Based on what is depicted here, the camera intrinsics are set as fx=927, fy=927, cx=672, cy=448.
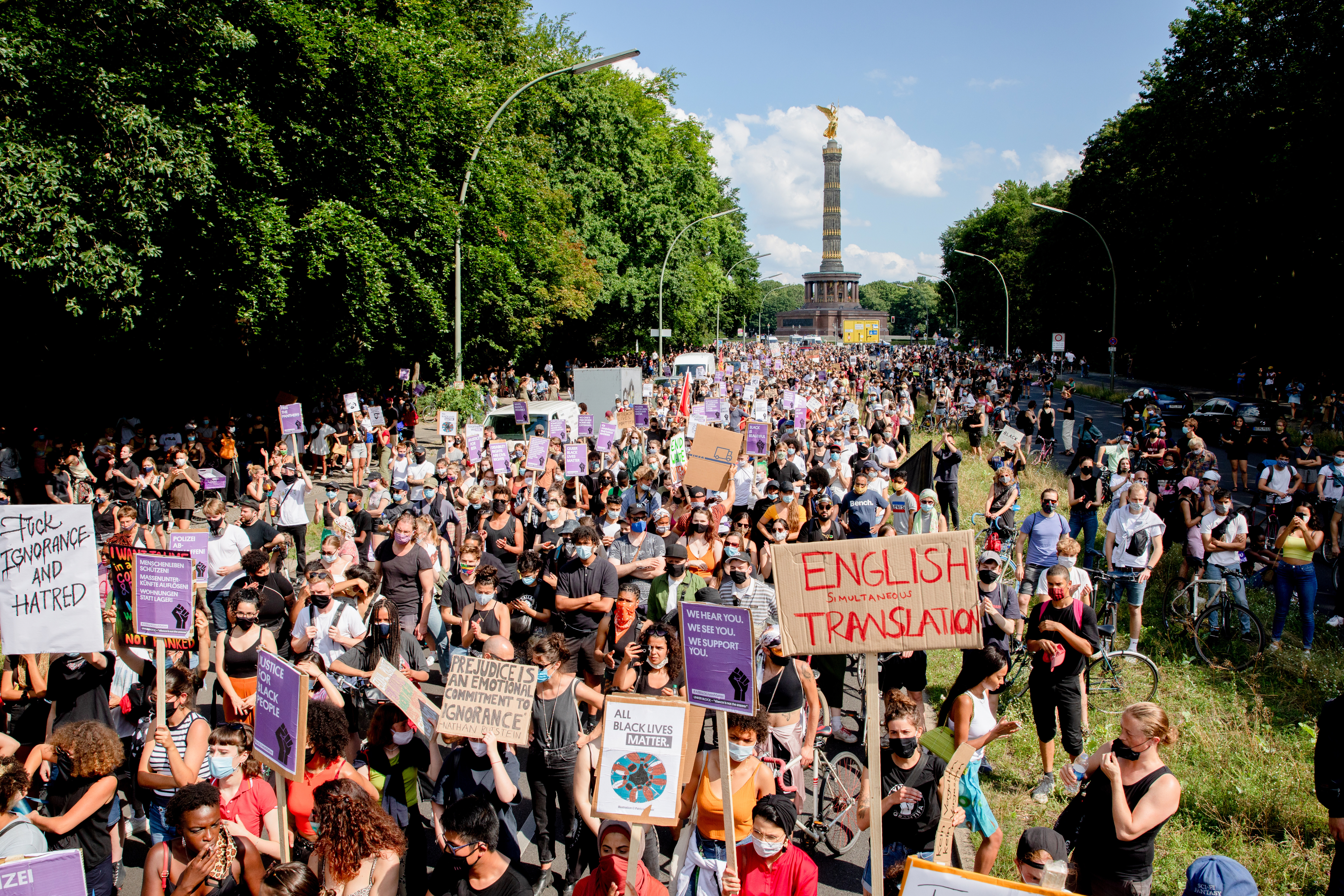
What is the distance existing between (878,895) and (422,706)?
266cm

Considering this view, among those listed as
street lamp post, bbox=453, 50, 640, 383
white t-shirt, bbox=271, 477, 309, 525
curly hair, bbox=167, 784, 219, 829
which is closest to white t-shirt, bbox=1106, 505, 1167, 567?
curly hair, bbox=167, 784, 219, 829

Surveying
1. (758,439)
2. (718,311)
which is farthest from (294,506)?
(718,311)

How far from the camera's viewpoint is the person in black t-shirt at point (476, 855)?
156 inches

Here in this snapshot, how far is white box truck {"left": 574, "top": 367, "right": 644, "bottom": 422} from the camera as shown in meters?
25.2

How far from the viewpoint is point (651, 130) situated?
45.3 metres

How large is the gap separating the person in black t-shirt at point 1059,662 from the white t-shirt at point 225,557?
6.87 metres

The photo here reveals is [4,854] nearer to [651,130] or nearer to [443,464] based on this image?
[443,464]

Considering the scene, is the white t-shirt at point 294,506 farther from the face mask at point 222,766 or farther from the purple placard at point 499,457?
the face mask at point 222,766

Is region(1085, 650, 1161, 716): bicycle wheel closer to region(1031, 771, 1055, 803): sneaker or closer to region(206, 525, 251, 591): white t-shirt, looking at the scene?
region(1031, 771, 1055, 803): sneaker

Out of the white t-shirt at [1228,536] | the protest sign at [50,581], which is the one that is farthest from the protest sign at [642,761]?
the white t-shirt at [1228,536]

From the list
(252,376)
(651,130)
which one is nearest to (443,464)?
(252,376)

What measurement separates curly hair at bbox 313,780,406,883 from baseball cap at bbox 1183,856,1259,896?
3.28m

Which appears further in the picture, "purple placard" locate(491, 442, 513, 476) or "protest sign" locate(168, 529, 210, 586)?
"purple placard" locate(491, 442, 513, 476)

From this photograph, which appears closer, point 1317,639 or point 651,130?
point 1317,639
